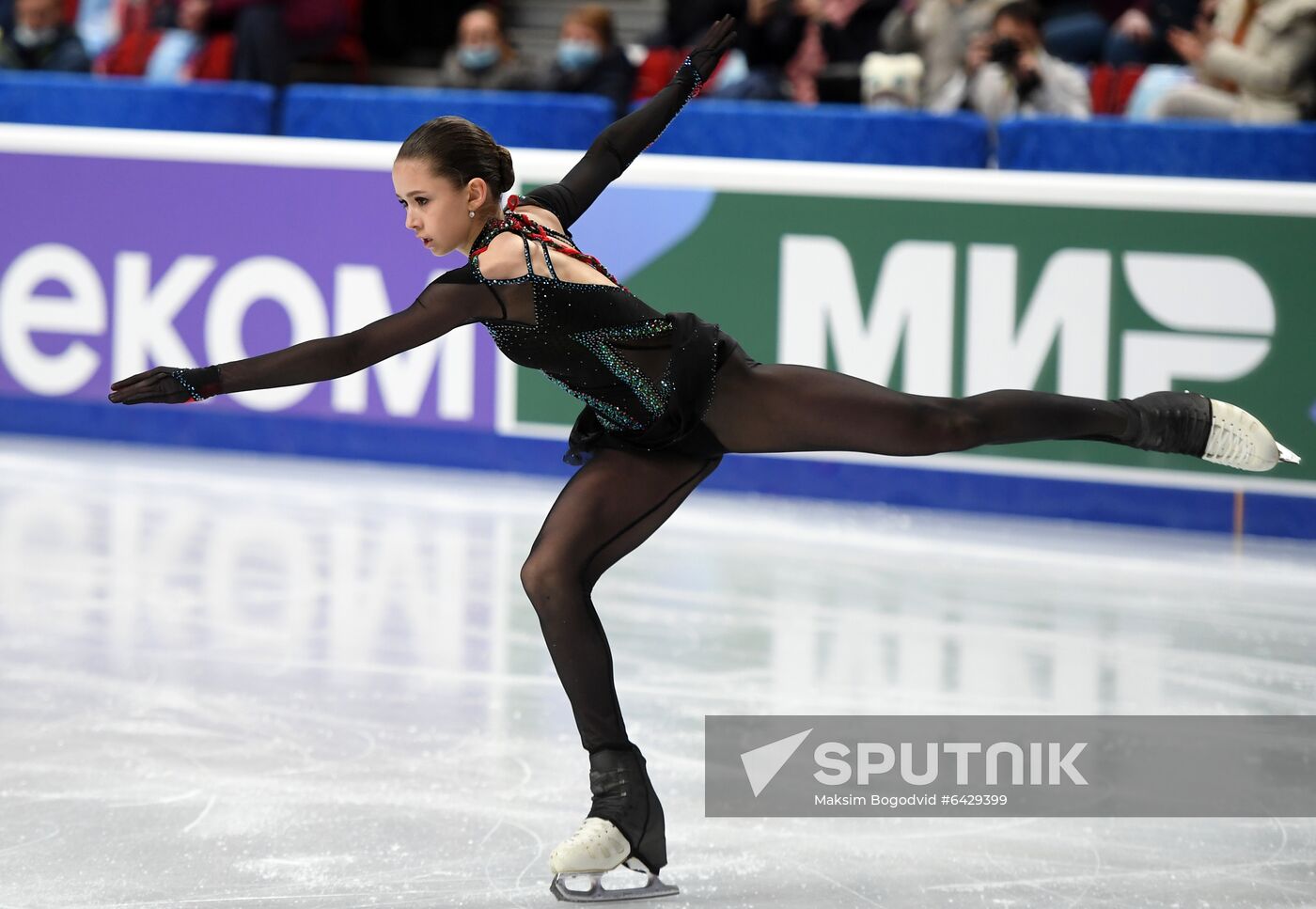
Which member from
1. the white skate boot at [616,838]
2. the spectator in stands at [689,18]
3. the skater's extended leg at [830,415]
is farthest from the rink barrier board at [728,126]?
the white skate boot at [616,838]

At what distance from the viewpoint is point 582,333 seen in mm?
3123

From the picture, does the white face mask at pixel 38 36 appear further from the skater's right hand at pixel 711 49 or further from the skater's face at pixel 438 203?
the skater's face at pixel 438 203

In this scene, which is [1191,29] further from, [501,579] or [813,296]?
[501,579]

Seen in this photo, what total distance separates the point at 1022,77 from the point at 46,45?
4693 mm

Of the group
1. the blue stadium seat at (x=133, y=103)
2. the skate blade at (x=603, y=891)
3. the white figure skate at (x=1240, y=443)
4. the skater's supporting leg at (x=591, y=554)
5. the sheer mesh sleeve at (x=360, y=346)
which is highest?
the blue stadium seat at (x=133, y=103)

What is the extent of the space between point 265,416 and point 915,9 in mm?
3344

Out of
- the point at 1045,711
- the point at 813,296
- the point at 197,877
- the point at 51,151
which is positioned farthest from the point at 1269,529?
the point at 51,151

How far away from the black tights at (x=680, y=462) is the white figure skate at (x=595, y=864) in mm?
158

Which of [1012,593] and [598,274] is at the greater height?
[598,274]

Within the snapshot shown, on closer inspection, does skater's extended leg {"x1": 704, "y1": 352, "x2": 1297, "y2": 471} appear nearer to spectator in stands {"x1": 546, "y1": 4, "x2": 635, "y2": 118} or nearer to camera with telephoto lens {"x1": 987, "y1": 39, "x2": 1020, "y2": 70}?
camera with telephoto lens {"x1": 987, "y1": 39, "x2": 1020, "y2": 70}

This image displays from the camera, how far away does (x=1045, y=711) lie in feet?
14.1

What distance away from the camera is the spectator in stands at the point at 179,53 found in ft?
29.3

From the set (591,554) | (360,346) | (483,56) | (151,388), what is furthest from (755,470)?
(151,388)

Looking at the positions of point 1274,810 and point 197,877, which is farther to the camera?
point 1274,810
